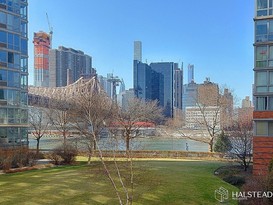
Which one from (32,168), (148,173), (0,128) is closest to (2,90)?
(0,128)

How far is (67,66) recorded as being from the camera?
99.6 m

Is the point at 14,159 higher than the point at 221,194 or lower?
higher

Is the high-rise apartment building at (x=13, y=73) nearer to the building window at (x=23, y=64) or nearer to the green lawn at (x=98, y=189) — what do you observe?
the building window at (x=23, y=64)

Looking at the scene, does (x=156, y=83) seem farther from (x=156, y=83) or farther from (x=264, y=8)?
(x=264, y=8)

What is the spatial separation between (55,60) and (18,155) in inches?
3572

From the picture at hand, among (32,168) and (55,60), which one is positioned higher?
(55,60)

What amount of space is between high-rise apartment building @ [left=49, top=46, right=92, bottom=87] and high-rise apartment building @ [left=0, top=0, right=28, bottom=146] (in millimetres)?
55045

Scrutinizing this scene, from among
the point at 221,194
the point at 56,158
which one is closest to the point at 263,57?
the point at 221,194

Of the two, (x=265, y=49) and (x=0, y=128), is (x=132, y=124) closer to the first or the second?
(x=0, y=128)

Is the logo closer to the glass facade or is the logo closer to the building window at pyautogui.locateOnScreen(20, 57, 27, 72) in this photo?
the glass facade

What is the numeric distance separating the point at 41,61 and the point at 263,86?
410 ft

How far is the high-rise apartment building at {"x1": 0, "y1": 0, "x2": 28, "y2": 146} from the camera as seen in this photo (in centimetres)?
2802

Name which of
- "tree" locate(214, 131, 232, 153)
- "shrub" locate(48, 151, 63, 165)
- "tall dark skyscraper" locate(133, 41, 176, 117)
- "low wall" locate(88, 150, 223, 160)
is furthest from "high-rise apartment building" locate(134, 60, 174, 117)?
"shrub" locate(48, 151, 63, 165)

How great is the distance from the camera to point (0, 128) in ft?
90.4
